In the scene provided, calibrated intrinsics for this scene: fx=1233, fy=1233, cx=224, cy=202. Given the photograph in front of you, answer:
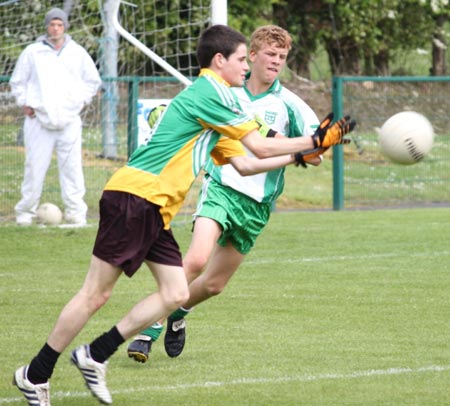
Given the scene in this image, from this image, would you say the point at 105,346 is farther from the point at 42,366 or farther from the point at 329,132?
the point at 329,132

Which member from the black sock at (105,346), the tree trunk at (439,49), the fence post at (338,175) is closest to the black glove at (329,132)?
the black sock at (105,346)

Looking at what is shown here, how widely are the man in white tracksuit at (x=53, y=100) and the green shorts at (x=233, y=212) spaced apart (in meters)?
6.61

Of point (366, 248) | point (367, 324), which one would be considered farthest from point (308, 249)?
point (367, 324)

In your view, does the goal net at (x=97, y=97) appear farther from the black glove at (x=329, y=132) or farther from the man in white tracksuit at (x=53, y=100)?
the black glove at (x=329, y=132)

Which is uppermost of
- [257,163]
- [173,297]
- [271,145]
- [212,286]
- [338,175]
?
[271,145]

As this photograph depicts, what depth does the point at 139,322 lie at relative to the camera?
5.99 m

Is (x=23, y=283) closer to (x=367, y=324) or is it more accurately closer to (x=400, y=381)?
(x=367, y=324)

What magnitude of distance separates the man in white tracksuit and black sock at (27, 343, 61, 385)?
27.1 feet

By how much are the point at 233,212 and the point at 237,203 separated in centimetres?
9

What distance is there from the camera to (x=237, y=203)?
295 inches

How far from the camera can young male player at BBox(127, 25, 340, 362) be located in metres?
7.23

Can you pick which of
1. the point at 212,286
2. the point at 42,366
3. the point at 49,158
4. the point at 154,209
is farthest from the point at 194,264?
the point at 49,158

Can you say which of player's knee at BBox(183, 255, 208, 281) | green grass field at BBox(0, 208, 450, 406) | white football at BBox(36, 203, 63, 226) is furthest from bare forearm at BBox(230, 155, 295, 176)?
white football at BBox(36, 203, 63, 226)

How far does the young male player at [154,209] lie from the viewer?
587 centimetres
